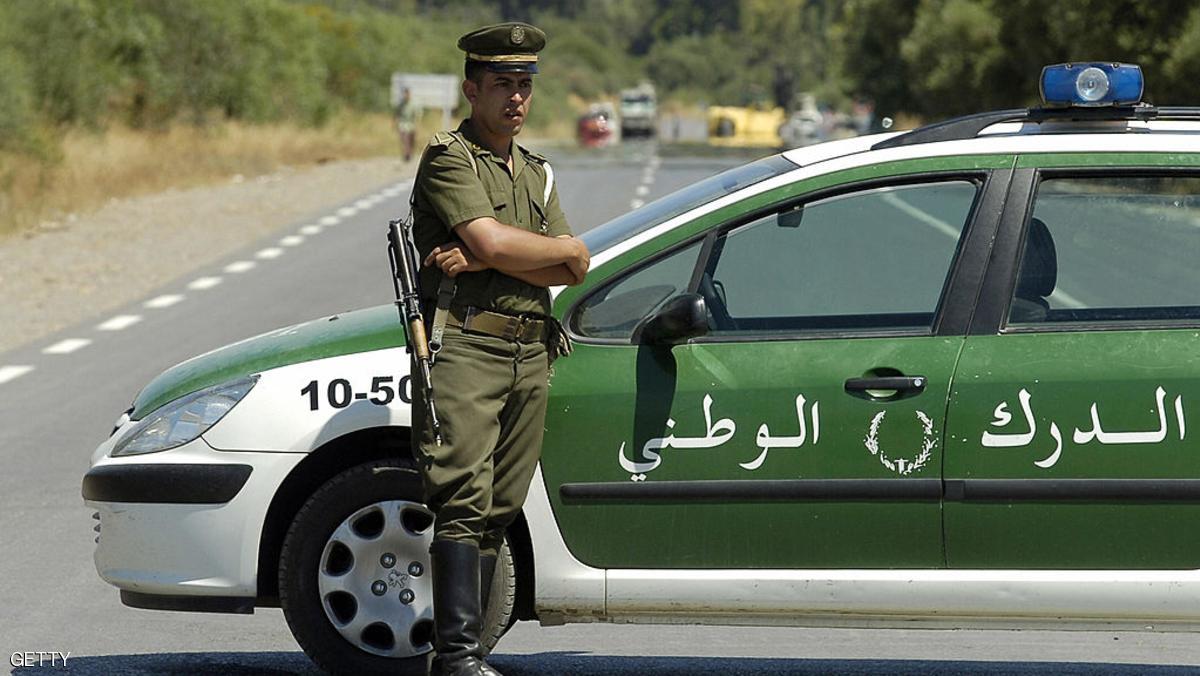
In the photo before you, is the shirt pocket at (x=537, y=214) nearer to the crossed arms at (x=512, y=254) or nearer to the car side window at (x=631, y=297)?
the crossed arms at (x=512, y=254)

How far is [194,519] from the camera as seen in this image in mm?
5742

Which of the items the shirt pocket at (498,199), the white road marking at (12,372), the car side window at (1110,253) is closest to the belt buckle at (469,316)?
the shirt pocket at (498,199)

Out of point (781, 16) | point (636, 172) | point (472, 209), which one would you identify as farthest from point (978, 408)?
point (781, 16)

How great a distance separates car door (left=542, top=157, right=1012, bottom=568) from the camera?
17.9 ft

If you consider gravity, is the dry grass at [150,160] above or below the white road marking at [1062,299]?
below

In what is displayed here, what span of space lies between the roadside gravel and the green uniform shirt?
32.5 feet

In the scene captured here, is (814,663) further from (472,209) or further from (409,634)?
(472,209)

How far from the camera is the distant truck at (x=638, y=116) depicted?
311ft

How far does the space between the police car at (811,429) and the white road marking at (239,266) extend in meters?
14.2

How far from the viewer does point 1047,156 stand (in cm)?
566

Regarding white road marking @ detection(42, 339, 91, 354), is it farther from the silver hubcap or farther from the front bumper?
the silver hubcap

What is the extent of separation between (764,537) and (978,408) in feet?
2.14

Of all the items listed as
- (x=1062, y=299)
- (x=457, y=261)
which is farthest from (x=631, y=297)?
(x=1062, y=299)

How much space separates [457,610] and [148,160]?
31114 millimetres
